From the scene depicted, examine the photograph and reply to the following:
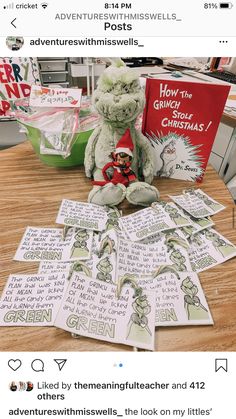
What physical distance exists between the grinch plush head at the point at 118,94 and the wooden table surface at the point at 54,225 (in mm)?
219

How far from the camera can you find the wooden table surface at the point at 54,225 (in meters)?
0.41

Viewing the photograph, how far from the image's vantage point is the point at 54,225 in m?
0.62

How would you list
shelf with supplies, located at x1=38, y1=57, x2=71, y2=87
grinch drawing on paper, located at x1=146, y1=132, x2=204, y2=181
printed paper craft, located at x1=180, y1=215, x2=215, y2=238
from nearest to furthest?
printed paper craft, located at x1=180, y1=215, x2=215, y2=238, grinch drawing on paper, located at x1=146, y1=132, x2=204, y2=181, shelf with supplies, located at x1=38, y1=57, x2=71, y2=87

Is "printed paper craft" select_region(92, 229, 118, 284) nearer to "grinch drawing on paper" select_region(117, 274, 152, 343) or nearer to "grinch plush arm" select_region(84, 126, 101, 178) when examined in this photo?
"grinch drawing on paper" select_region(117, 274, 152, 343)

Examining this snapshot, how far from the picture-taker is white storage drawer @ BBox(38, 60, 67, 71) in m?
1.38

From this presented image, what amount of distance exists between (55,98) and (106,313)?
1.92 ft

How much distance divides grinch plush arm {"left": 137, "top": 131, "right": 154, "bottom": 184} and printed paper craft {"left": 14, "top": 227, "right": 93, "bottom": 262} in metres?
0.22
